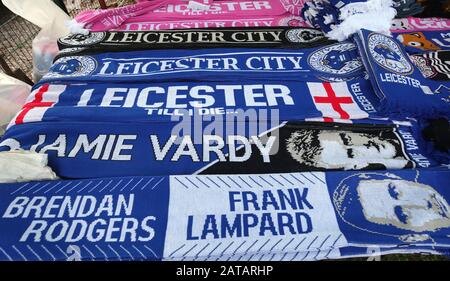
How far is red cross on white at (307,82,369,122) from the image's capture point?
1297mm

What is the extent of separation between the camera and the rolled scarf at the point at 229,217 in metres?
0.95

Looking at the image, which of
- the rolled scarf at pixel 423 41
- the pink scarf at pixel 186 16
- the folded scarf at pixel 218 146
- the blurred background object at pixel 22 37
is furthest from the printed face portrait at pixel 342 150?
the blurred background object at pixel 22 37

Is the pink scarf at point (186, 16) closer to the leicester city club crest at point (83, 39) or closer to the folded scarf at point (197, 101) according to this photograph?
the leicester city club crest at point (83, 39)

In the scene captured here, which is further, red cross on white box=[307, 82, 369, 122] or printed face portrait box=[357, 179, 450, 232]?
red cross on white box=[307, 82, 369, 122]

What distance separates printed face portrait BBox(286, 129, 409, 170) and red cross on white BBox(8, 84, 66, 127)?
2.75 ft

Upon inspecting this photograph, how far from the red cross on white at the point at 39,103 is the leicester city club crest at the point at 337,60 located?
989 millimetres

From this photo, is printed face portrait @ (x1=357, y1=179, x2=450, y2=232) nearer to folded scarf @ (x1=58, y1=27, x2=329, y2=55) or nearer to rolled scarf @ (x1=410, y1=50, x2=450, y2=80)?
rolled scarf @ (x1=410, y1=50, x2=450, y2=80)

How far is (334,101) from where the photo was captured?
136 cm

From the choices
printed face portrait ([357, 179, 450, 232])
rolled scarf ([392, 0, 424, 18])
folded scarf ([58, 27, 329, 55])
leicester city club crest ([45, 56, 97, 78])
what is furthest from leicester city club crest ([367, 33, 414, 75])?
leicester city club crest ([45, 56, 97, 78])

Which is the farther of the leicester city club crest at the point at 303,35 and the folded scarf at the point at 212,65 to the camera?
the leicester city club crest at the point at 303,35

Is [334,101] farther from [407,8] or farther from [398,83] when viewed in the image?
[407,8]
